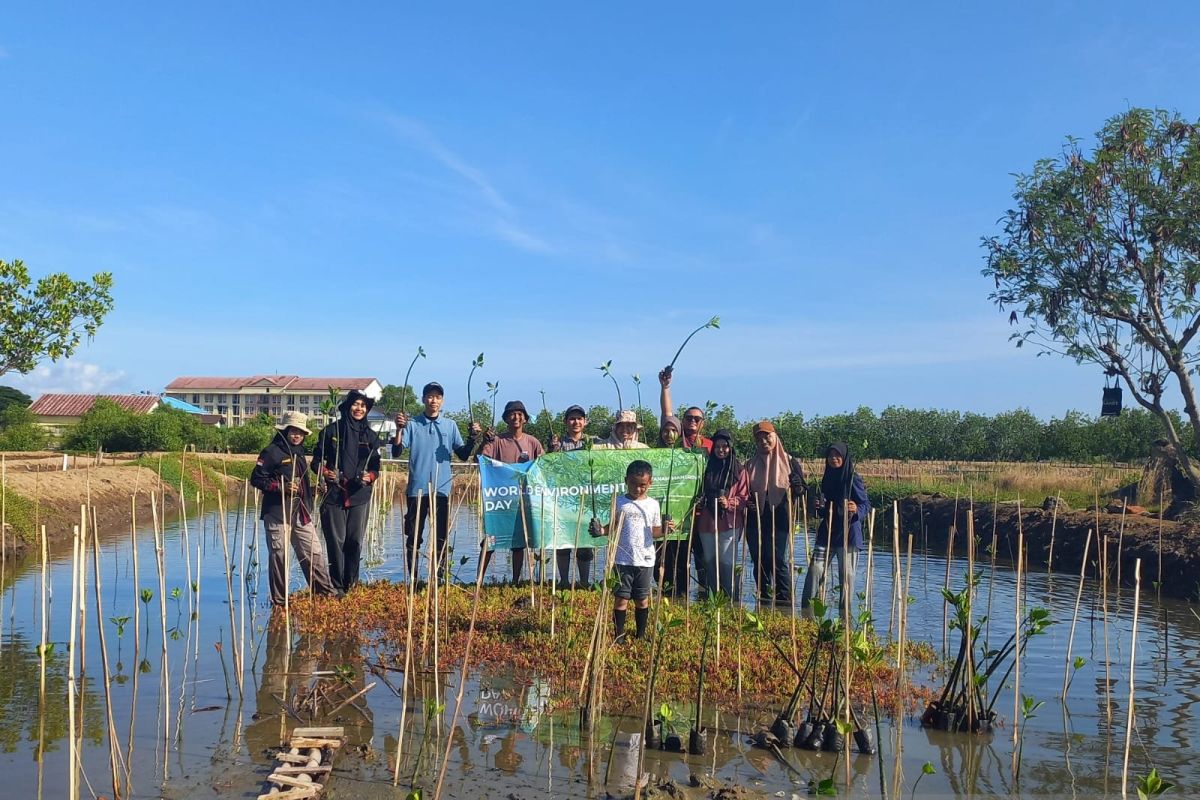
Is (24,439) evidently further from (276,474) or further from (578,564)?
(578,564)

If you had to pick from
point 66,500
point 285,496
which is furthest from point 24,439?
point 285,496

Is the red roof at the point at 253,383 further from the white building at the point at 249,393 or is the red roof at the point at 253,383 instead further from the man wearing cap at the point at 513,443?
the man wearing cap at the point at 513,443

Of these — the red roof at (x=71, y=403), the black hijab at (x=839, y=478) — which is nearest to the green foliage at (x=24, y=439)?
the red roof at (x=71, y=403)

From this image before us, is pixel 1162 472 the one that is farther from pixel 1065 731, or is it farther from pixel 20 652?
pixel 20 652

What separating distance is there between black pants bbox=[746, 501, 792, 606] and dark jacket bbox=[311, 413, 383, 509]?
368 cm

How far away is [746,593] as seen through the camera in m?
10.2

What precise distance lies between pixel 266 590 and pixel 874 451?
31381 millimetres

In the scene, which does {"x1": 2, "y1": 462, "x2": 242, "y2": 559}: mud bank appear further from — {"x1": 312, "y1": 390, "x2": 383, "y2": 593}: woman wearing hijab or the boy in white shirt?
the boy in white shirt

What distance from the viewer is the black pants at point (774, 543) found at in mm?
8906

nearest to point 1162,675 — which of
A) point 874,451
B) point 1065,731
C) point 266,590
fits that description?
point 1065,731

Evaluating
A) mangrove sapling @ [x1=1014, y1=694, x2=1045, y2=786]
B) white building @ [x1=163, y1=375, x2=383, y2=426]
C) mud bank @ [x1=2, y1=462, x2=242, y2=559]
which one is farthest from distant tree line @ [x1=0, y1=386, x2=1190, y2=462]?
white building @ [x1=163, y1=375, x2=383, y2=426]

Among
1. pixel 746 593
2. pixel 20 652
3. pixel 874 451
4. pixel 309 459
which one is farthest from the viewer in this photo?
pixel 874 451

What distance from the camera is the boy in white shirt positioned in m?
6.62

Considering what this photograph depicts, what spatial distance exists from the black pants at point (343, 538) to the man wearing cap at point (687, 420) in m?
3.06
